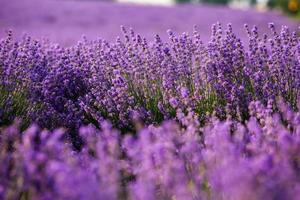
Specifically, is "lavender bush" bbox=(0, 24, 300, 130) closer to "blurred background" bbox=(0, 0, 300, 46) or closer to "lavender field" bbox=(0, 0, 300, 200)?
"lavender field" bbox=(0, 0, 300, 200)

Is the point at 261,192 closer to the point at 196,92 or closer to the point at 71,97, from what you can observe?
the point at 196,92

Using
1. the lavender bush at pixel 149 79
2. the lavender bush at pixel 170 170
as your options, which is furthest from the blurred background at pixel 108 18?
the lavender bush at pixel 170 170

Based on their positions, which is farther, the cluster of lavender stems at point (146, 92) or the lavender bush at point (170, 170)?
the cluster of lavender stems at point (146, 92)

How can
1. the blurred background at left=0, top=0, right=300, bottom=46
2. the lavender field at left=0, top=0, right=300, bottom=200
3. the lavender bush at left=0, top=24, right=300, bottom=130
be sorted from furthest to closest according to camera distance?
1. the blurred background at left=0, top=0, right=300, bottom=46
2. the lavender bush at left=0, top=24, right=300, bottom=130
3. the lavender field at left=0, top=0, right=300, bottom=200

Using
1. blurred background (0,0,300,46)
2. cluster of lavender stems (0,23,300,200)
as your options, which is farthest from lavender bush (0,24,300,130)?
blurred background (0,0,300,46)

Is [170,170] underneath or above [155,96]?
above

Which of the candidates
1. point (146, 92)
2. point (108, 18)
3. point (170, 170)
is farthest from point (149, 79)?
point (108, 18)

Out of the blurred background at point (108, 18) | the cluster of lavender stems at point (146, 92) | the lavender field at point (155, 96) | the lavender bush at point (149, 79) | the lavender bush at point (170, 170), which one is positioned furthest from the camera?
the blurred background at point (108, 18)

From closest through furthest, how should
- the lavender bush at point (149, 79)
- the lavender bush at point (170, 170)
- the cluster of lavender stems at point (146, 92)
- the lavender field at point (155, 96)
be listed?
the lavender bush at point (170, 170) < the lavender field at point (155, 96) < the cluster of lavender stems at point (146, 92) < the lavender bush at point (149, 79)

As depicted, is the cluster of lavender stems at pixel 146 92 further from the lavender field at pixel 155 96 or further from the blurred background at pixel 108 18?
the blurred background at pixel 108 18

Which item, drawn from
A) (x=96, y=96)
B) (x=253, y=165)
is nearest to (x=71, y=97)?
(x=96, y=96)

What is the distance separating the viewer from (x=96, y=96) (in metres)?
3.52

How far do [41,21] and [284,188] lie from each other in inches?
476

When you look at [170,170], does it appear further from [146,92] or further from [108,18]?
[108,18]
